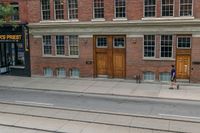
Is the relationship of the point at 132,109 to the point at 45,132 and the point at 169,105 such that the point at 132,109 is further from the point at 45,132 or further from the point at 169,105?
the point at 45,132

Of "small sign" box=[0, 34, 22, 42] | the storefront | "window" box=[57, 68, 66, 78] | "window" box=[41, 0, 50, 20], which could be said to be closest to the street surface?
"window" box=[57, 68, 66, 78]

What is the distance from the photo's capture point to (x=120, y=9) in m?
24.0

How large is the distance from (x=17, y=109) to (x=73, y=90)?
6.10m

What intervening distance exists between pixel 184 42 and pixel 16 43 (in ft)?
53.9

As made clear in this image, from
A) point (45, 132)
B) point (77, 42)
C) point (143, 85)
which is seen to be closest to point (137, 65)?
point (143, 85)

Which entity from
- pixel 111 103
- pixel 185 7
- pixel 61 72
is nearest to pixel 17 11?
pixel 61 72

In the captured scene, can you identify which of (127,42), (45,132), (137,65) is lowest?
(45,132)

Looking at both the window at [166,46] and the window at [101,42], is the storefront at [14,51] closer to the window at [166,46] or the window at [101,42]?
the window at [101,42]

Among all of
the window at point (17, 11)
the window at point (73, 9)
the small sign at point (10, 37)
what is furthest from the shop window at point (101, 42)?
the window at point (17, 11)

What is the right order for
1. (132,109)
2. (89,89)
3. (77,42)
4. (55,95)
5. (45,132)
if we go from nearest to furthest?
(45,132), (132,109), (55,95), (89,89), (77,42)

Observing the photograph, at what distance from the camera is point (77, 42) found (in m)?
25.6

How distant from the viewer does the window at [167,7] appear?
22.4 meters

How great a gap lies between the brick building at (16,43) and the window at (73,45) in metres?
4.63

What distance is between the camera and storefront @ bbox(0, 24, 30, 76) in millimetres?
27445
